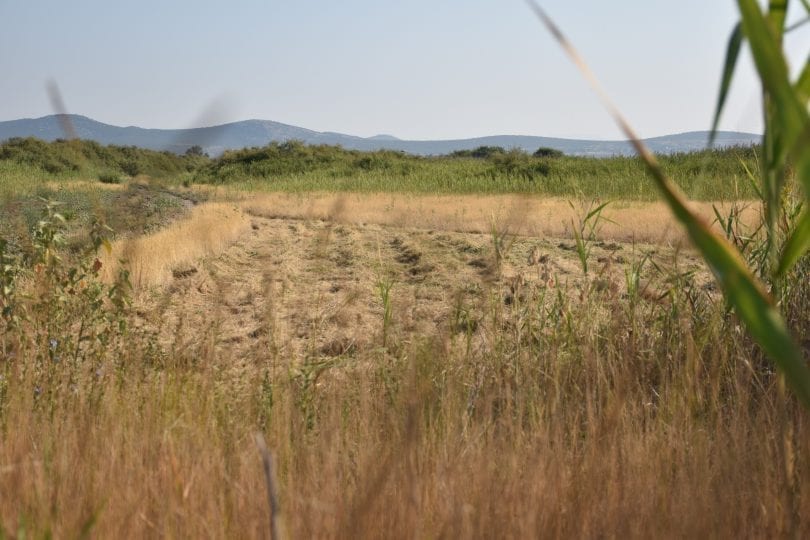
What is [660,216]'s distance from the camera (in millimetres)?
12000

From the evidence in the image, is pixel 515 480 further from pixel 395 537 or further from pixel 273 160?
pixel 273 160

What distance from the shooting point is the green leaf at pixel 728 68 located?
0.67 m


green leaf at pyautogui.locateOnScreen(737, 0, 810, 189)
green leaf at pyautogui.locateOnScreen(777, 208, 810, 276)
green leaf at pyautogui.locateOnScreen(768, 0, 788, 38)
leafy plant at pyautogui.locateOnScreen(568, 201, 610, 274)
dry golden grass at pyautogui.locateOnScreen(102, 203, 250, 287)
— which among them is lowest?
dry golden grass at pyautogui.locateOnScreen(102, 203, 250, 287)

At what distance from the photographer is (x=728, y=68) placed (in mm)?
691

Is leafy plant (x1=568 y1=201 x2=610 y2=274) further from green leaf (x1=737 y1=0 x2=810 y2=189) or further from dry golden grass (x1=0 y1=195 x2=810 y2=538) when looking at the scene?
green leaf (x1=737 y1=0 x2=810 y2=189)

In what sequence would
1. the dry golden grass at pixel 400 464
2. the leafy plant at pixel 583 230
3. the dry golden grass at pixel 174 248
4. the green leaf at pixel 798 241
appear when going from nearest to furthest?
1. the green leaf at pixel 798 241
2. the dry golden grass at pixel 400 464
3. the leafy plant at pixel 583 230
4. the dry golden grass at pixel 174 248

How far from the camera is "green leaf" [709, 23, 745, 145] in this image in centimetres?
67

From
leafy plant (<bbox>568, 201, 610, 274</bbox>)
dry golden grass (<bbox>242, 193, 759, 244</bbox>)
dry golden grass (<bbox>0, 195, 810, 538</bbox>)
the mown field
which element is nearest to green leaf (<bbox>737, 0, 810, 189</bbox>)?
the mown field

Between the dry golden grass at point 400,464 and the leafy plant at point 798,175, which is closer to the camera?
the leafy plant at point 798,175

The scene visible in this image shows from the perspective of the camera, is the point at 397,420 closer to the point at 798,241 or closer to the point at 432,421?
the point at 432,421

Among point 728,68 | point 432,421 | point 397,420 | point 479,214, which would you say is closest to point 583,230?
point 432,421

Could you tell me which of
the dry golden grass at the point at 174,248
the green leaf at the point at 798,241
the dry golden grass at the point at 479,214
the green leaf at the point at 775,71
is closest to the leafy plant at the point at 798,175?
the green leaf at the point at 775,71

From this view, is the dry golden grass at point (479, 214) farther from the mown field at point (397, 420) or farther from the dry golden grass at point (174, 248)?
the mown field at point (397, 420)

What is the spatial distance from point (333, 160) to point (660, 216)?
22316 mm
